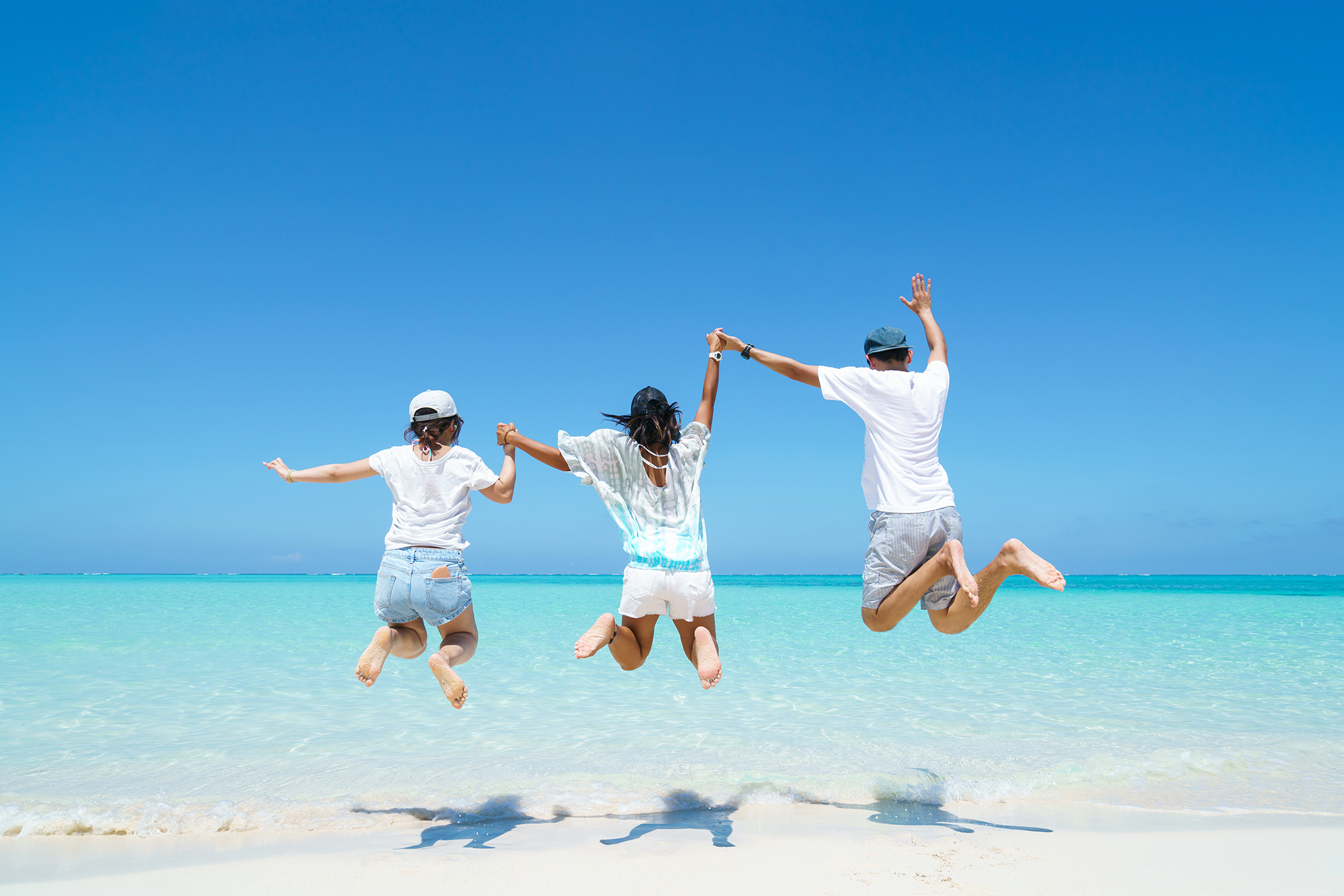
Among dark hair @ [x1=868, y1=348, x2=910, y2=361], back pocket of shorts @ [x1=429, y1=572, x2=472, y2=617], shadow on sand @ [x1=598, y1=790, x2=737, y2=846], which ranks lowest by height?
shadow on sand @ [x1=598, y1=790, x2=737, y2=846]

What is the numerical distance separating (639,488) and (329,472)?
2.08 meters

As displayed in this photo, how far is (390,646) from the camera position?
498cm

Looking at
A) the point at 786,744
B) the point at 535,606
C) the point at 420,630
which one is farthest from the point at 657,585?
the point at 535,606

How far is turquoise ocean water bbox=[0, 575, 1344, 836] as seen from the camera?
618cm

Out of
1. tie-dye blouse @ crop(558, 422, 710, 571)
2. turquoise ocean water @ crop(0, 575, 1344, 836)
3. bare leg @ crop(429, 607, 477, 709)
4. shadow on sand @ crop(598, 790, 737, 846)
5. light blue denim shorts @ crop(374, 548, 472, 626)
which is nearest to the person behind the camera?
bare leg @ crop(429, 607, 477, 709)

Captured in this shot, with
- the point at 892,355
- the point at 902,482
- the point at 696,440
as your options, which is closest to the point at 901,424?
the point at 902,482

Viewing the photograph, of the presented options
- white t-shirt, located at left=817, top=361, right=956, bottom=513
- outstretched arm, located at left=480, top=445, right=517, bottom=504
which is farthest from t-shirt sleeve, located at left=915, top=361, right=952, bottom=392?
outstretched arm, located at left=480, top=445, right=517, bottom=504

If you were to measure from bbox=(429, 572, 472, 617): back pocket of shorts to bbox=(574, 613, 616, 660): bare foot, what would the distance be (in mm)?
938

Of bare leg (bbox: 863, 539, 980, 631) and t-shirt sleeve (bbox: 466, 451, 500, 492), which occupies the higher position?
t-shirt sleeve (bbox: 466, 451, 500, 492)

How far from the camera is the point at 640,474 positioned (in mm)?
4758

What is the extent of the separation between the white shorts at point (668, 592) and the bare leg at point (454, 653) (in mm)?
1060

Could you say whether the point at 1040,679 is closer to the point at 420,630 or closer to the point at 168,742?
the point at 420,630

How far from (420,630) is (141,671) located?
8739 mm

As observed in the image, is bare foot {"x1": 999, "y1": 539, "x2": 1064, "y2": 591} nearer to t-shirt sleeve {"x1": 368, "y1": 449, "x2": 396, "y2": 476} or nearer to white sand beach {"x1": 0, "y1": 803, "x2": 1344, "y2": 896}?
white sand beach {"x1": 0, "y1": 803, "x2": 1344, "y2": 896}
